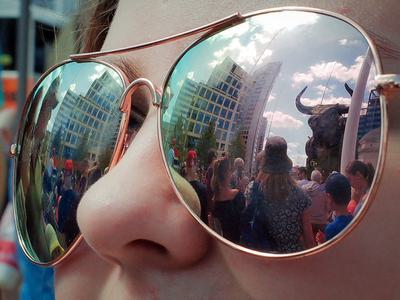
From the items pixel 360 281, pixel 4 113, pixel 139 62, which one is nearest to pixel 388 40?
pixel 360 281

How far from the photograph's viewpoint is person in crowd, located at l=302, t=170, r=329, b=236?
2.46 ft

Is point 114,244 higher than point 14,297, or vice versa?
point 114,244

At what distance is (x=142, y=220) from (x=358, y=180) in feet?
1.06

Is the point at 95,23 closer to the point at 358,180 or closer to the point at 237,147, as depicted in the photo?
the point at 237,147

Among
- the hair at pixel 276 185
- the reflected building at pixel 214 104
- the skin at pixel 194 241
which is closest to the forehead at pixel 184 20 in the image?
the skin at pixel 194 241

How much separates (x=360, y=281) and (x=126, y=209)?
1.17 feet

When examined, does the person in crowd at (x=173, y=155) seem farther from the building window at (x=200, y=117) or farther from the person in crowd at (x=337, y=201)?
the person in crowd at (x=337, y=201)

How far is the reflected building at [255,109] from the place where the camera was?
0.80 metres

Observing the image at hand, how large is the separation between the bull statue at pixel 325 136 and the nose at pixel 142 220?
0.71ft

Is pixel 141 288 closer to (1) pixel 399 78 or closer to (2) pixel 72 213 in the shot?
(2) pixel 72 213

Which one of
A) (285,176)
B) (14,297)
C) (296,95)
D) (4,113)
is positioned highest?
(296,95)

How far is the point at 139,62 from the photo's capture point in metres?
1.05

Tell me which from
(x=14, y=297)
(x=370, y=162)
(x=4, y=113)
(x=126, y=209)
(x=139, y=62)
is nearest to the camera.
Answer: (x=370, y=162)

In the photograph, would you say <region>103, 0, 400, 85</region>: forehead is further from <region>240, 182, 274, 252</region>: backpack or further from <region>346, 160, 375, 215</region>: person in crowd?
<region>240, 182, 274, 252</region>: backpack
